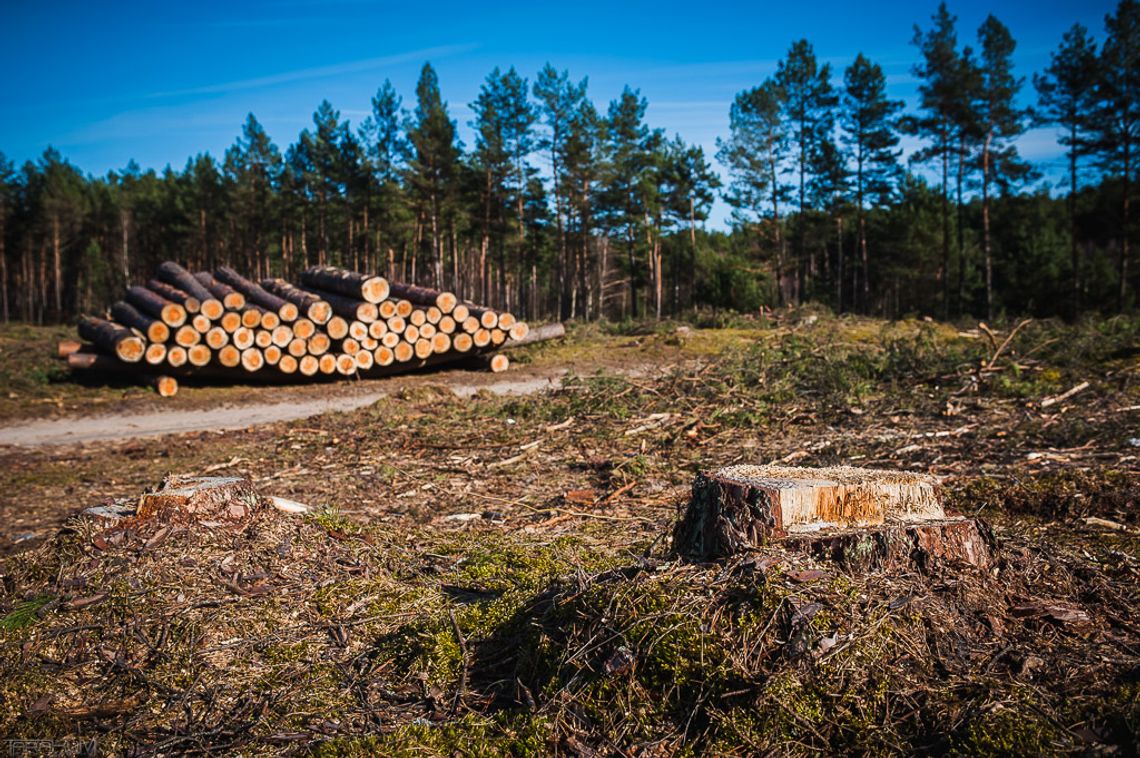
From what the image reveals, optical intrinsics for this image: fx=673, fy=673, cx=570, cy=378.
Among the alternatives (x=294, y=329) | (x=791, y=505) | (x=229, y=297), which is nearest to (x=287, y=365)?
(x=294, y=329)

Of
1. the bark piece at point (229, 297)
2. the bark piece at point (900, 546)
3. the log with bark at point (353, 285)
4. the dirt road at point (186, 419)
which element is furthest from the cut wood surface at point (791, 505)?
the bark piece at point (229, 297)

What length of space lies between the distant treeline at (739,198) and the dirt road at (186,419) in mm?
23081

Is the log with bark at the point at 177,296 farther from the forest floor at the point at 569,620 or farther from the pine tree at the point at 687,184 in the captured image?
the pine tree at the point at 687,184

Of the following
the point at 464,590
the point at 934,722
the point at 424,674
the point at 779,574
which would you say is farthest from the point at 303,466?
the point at 934,722

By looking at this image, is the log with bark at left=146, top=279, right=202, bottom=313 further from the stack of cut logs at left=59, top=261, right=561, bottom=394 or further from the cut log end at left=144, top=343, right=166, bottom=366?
the cut log end at left=144, top=343, right=166, bottom=366

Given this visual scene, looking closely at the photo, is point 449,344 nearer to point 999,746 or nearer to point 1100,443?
point 1100,443

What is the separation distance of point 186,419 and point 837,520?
11456 millimetres

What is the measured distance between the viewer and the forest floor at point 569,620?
2.34 metres

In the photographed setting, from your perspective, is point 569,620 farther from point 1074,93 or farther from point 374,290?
point 1074,93

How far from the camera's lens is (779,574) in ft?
8.84

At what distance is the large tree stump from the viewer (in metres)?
2.91

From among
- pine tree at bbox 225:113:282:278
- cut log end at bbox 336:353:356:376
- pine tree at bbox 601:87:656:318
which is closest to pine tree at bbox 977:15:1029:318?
pine tree at bbox 601:87:656:318

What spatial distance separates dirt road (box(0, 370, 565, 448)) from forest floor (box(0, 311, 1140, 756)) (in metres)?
3.15

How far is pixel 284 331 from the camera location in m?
14.0
